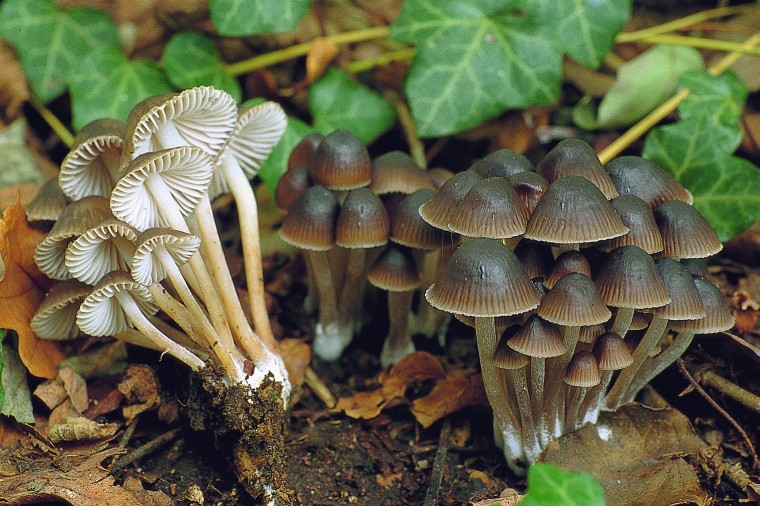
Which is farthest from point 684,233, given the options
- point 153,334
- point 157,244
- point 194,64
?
point 194,64

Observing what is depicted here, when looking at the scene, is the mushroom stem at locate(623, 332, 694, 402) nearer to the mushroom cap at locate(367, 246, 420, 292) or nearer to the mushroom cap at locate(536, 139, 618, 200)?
the mushroom cap at locate(536, 139, 618, 200)

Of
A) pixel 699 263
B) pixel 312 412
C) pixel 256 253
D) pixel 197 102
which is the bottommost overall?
pixel 312 412

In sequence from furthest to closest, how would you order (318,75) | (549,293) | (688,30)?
1. (688,30)
2. (318,75)
3. (549,293)

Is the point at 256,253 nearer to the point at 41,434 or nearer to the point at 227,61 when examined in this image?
the point at 41,434

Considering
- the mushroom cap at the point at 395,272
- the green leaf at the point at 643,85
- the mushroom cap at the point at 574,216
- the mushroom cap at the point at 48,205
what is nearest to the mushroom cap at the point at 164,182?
the mushroom cap at the point at 48,205

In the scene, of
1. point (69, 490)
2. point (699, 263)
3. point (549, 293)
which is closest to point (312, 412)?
point (69, 490)

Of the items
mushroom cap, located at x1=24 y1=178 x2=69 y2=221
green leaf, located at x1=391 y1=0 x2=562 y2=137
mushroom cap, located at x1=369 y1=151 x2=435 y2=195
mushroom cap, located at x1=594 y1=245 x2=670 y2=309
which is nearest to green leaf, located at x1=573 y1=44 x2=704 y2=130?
green leaf, located at x1=391 y1=0 x2=562 y2=137
